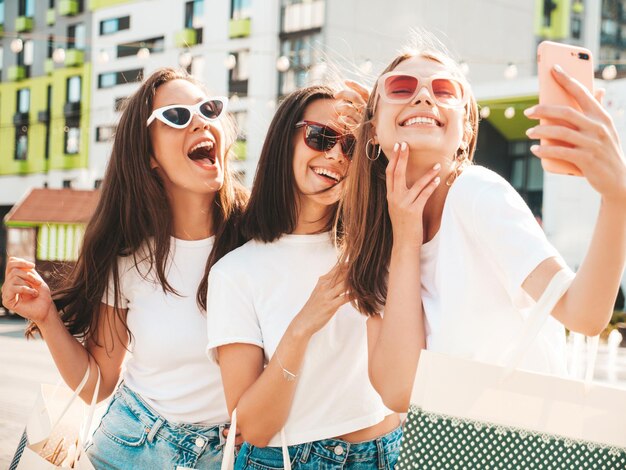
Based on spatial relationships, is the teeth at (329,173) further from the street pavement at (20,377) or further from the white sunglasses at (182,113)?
the street pavement at (20,377)

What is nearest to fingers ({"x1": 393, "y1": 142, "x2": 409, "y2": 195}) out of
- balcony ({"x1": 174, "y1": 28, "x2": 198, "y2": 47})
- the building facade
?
the building facade

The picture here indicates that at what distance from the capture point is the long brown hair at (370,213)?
6.75 ft

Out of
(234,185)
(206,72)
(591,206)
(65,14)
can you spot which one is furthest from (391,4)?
(234,185)

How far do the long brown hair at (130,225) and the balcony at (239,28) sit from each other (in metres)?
28.0

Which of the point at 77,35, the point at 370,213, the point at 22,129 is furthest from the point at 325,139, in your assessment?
the point at 22,129

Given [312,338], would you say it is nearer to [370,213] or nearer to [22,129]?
[370,213]

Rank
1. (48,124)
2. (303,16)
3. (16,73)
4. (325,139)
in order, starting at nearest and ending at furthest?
(325,139) < (303,16) < (48,124) < (16,73)

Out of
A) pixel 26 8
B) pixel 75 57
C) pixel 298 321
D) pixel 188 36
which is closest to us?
pixel 298 321

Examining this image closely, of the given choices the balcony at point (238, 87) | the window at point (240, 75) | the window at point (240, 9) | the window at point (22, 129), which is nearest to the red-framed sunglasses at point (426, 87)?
the balcony at point (238, 87)

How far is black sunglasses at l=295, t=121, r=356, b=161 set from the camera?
2.51 metres

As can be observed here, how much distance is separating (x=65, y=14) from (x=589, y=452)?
3949 cm

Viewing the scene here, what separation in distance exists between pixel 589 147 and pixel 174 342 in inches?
65.2

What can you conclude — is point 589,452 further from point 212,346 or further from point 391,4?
point 391,4

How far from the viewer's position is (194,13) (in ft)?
106
